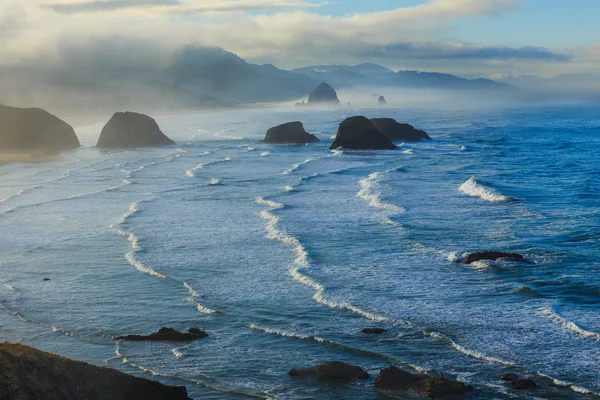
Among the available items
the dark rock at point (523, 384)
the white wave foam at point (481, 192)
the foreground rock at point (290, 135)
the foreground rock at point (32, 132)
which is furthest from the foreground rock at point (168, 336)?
the foreground rock at point (290, 135)

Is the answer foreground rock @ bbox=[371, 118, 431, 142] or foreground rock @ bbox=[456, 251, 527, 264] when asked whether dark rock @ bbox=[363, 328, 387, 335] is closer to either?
foreground rock @ bbox=[456, 251, 527, 264]

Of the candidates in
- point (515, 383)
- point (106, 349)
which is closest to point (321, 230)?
point (106, 349)

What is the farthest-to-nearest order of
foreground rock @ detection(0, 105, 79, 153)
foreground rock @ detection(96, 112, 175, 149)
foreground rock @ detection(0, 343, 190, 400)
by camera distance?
1. foreground rock @ detection(96, 112, 175, 149)
2. foreground rock @ detection(0, 105, 79, 153)
3. foreground rock @ detection(0, 343, 190, 400)

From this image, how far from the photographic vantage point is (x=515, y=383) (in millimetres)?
15602

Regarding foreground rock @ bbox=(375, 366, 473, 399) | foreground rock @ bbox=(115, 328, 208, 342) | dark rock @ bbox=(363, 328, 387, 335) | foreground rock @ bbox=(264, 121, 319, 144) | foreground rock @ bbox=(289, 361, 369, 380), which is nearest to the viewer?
foreground rock @ bbox=(375, 366, 473, 399)

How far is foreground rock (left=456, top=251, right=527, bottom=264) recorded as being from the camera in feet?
87.1

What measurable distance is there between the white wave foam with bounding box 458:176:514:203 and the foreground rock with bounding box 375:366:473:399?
26.6m

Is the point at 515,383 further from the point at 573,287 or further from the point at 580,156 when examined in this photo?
the point at 580,156

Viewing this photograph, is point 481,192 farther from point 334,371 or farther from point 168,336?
point 334,371

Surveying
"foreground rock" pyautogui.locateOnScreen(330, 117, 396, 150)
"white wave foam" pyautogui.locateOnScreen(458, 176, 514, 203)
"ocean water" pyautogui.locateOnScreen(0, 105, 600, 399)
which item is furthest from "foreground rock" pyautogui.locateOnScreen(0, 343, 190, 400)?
"foreground rock" pyautogui.locateOnScreen(330, 117, 396, 150)

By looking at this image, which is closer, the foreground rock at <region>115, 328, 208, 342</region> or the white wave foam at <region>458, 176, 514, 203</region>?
the foreground rock at <region>115, 328, 208, 342</region>

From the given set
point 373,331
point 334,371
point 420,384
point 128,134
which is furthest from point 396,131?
point 420,384

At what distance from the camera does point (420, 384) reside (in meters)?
15.4

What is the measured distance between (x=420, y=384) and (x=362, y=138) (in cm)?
6555
